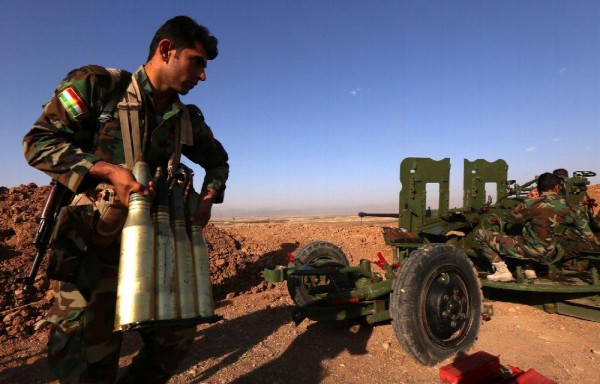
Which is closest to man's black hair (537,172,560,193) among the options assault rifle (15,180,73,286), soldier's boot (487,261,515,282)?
soldier's boot (487,261,515,282)

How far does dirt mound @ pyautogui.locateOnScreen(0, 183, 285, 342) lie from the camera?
4.63 metres

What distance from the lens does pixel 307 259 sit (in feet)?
15.0

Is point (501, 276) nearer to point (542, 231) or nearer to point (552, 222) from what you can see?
point (542, 231)

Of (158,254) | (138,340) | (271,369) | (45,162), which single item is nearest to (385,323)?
(271,369)

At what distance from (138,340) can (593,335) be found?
14.9ft

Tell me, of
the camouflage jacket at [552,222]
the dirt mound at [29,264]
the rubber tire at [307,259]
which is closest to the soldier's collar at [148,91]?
the rubber tire at [307,259]

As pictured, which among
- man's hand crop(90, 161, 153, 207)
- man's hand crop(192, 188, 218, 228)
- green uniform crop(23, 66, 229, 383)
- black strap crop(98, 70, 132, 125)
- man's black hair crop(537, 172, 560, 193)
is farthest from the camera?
A: man's black hair crop(537, 172, 560, 193)

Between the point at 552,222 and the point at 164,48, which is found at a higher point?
the point at 164,48

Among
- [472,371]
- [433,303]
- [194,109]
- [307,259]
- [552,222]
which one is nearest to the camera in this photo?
[194,109]

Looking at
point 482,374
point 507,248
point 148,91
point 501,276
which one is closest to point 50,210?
point 148,91

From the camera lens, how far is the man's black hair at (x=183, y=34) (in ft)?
5.85

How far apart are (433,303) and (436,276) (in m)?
0.23

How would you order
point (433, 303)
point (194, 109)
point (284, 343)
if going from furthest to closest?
point (284, 343)
point (433, 303)
point (194, 109)

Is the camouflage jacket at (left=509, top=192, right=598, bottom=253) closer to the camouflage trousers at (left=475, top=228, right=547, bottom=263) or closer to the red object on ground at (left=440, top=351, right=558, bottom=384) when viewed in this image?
the camouflage trousers at (left=475, top=228, right=547, bottom=263)
